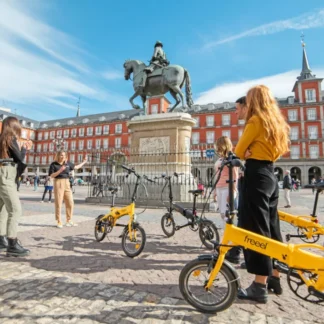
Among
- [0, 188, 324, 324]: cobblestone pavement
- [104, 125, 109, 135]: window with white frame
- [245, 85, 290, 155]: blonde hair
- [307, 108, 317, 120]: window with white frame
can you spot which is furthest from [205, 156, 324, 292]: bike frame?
[104, 125, 109, 135]: window with white frame

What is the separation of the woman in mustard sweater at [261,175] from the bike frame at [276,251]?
19 cm

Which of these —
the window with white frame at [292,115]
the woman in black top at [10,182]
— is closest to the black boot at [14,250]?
the woman in black top at [10,182]

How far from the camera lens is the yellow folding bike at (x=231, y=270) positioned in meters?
1.84

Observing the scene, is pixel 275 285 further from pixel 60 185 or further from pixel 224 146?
pixel 60 185

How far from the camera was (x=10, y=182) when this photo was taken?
3.52m

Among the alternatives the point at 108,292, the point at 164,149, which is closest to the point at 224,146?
the point at 108,292

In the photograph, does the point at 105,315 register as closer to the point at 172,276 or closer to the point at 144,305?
the point at 144,305

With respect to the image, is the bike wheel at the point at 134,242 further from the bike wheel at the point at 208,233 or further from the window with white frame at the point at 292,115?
the window with white frame at the point at 292,115

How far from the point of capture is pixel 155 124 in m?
10.4

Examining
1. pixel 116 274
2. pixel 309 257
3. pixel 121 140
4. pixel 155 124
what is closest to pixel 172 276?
pixel 116 274

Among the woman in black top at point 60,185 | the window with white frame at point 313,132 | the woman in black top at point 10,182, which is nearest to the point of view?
the woman in black top at point 10,182

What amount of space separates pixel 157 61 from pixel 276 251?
1107cm

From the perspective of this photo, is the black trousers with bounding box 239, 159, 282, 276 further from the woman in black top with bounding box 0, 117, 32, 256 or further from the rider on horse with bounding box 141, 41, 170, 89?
the rider on horse with bounding box 141, 41, 170, 89

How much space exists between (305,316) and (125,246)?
2413 millimetres
